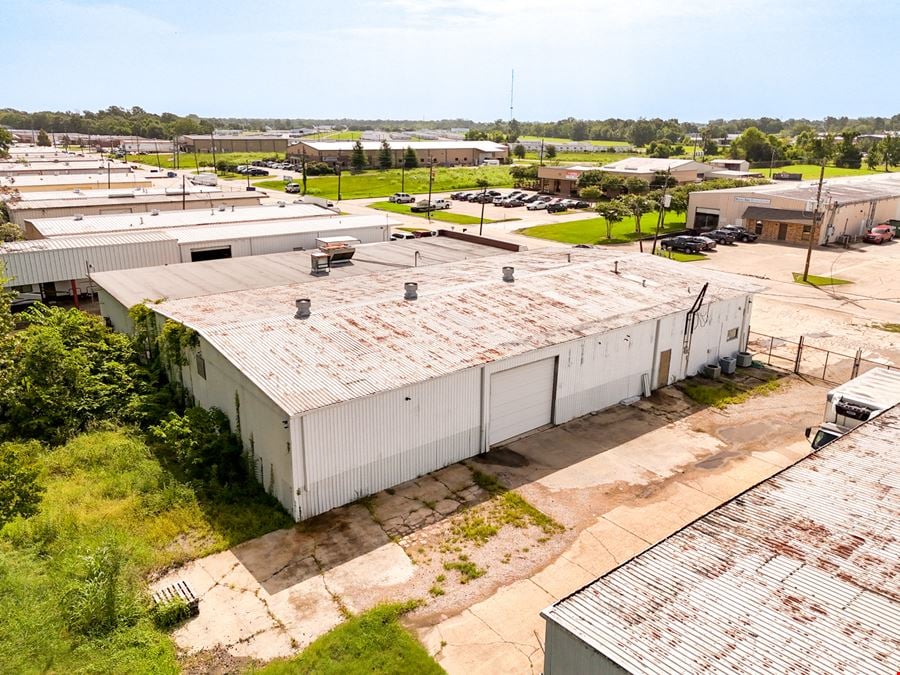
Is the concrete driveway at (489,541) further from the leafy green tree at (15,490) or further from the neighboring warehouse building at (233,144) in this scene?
the neighboring warehouse building at (233,144)

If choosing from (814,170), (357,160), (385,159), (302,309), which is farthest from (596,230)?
(814,170)

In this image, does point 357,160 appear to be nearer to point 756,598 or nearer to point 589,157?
point 589,157

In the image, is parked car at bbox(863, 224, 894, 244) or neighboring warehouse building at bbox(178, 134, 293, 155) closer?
parked car at bbox(863, 224, 894, 244)

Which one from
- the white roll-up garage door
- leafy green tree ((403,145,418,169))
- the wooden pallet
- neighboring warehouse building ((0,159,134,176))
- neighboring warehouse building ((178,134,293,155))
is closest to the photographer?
the wooden pallet

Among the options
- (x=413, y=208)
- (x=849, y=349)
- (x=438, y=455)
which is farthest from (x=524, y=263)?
(x=413, y=208)

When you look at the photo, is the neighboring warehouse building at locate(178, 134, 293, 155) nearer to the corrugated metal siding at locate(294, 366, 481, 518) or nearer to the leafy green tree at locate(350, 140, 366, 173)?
the leafy green tree at locate(350, 140, 366, 173)

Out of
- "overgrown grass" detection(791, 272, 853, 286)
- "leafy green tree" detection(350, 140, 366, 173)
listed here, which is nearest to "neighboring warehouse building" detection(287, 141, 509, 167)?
"leafy green tree" detection(350, 140, 366, 173)
